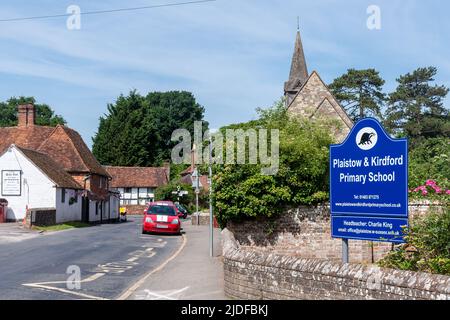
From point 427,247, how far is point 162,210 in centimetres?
2199

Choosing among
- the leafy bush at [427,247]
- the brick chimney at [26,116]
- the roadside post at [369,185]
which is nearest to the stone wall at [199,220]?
the brick chimney at [26,116]

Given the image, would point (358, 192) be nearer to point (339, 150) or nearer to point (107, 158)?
point (339, 150)

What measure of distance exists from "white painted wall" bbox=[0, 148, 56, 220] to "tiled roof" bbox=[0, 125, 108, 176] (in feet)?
25.7

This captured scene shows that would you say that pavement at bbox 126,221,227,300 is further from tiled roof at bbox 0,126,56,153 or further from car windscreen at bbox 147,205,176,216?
tiled roof at bbox 0,126,56,153

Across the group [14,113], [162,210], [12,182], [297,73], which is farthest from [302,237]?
[14,113]

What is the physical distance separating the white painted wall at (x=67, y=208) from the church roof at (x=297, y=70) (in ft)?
66.1

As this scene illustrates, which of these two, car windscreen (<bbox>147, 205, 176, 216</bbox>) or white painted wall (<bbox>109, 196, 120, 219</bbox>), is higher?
car windscreen (<bbox>147, 205, 176, 216</bbox>)

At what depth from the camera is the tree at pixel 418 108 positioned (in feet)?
192

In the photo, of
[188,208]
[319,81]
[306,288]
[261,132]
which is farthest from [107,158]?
[306,288]

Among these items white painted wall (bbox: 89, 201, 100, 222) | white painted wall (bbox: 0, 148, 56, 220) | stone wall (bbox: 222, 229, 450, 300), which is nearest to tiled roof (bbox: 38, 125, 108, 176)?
white painted wall (bbox: 89, 201, 100, 222)

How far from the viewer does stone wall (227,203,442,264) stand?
17609 millimetres

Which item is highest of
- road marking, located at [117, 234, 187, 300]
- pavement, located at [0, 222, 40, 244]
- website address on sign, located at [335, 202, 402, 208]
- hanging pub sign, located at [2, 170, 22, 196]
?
hanging pub sign, located at [2, 170, 22, 196]

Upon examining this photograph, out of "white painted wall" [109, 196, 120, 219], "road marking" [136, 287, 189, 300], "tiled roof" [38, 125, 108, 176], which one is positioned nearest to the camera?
"road marking" [136, 287, 189, 300]

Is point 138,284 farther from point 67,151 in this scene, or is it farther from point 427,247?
point 67,151
